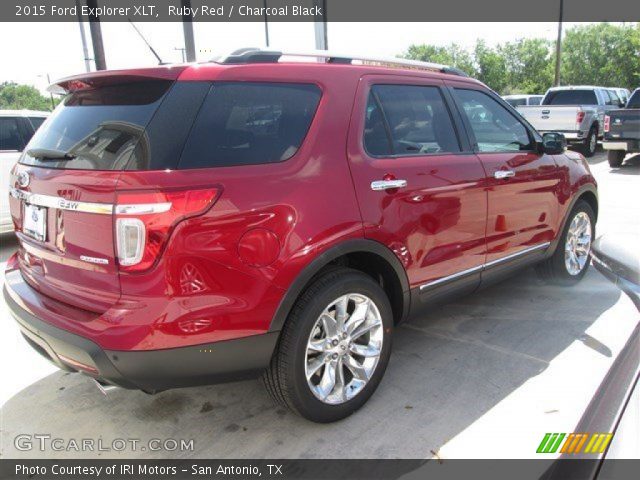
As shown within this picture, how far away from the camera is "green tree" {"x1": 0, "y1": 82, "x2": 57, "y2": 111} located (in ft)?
236

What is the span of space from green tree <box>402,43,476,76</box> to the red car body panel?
6842 cm

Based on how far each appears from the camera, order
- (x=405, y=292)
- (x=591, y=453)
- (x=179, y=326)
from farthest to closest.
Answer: (x=405, y=292) → (x=179, y=326) → (x=591, y=453)

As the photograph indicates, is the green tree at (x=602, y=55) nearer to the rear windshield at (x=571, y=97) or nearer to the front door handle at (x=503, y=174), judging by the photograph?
the rear windshield at (x=571, y=97)

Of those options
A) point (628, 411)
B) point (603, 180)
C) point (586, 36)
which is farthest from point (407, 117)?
point (586, 36)

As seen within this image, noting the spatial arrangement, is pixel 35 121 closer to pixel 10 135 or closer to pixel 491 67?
pixel 10 135

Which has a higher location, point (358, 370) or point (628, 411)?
point (628, 411)

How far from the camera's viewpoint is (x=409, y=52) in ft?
270

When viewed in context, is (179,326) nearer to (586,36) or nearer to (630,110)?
(630,110)

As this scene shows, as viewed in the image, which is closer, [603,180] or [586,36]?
[603,180]

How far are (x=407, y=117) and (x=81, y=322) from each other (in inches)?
84.6

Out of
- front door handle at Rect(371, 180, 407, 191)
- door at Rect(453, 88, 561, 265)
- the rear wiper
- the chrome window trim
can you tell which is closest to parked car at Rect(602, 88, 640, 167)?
door at Rect(453, 88, 561, 265)

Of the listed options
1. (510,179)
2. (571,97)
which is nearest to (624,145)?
(571,97)

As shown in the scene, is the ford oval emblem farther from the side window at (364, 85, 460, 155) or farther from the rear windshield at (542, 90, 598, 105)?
the rear windshield at (542, 90, 598, 105)
